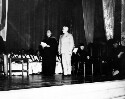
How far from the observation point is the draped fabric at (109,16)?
10.2 metres

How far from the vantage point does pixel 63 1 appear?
422 inches

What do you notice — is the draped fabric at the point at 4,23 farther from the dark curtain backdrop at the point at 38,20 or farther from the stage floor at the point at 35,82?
the stage floor at the point at 35,82

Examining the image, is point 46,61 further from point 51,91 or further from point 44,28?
point 51,91

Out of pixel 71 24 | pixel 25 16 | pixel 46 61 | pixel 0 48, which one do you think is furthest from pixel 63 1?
pixel 0 48

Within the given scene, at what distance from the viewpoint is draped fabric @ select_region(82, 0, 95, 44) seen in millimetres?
10484

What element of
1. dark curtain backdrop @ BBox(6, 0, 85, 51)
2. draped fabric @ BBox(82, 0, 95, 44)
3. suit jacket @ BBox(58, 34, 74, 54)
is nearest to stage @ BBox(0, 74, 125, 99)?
suit jacket @ BBox(58, 34, 74, 54)

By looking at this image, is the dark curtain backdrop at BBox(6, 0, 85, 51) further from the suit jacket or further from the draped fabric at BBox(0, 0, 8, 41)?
the suit jacket

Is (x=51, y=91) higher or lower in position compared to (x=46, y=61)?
lower

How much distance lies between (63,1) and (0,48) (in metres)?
4.82

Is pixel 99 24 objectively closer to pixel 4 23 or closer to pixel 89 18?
pixel 89 18

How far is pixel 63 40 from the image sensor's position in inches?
286

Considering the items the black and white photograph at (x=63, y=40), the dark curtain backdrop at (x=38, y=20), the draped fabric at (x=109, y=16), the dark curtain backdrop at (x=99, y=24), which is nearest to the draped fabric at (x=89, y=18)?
the black and white photograph at (x=63, y=40)

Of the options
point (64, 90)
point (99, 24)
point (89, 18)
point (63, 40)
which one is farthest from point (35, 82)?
point (89, 18)

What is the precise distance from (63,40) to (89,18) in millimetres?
3617
